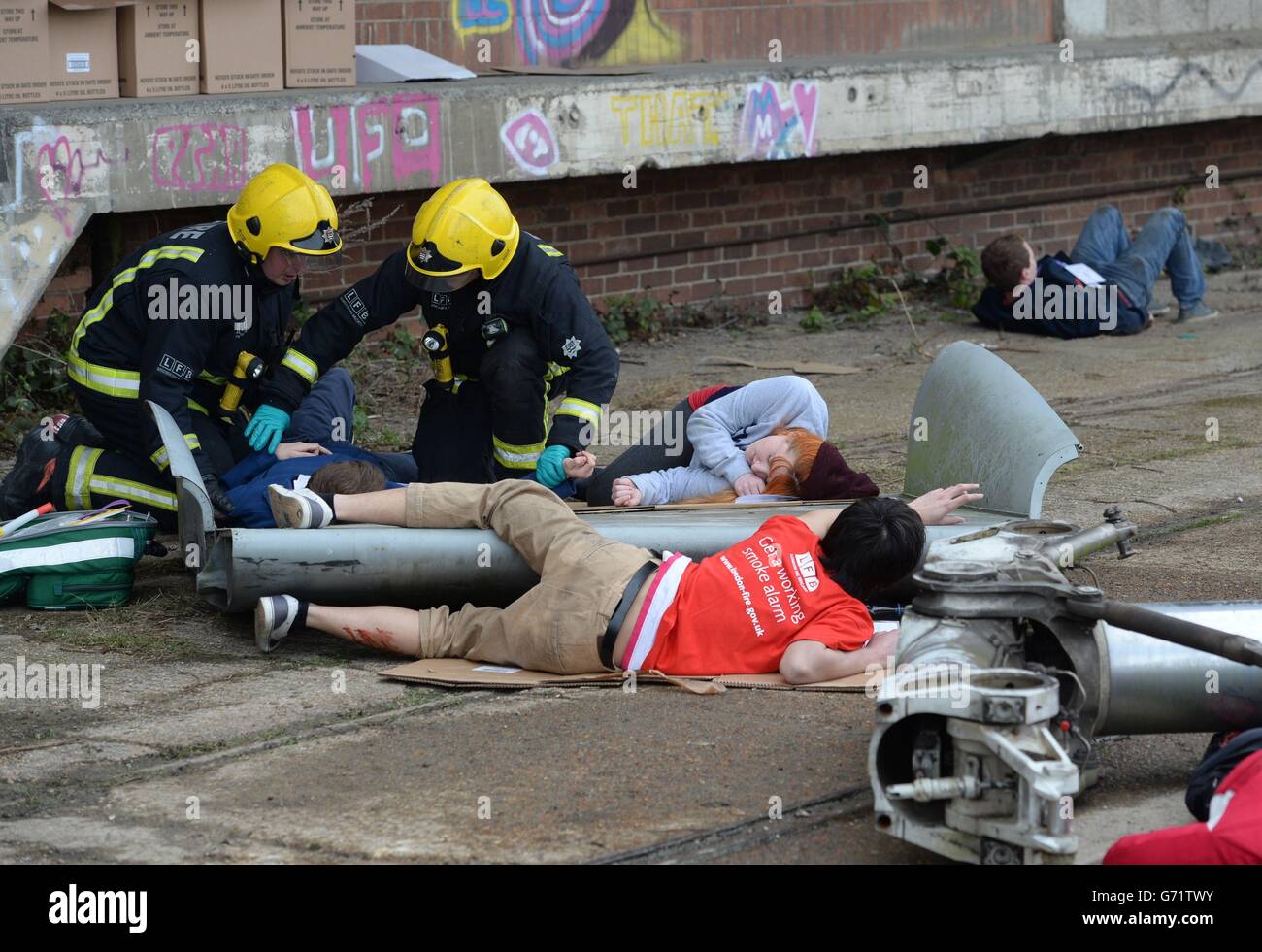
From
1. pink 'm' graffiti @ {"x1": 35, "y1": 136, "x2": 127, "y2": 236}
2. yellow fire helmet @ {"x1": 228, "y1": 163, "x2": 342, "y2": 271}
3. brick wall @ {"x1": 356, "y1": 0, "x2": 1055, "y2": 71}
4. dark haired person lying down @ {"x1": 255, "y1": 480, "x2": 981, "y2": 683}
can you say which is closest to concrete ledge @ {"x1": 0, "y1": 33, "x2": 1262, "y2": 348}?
pink 'm' graffiti @ {"x1": 35, "y1": 136, "x2": 127, "y2": 236}

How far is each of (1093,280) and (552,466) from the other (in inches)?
213

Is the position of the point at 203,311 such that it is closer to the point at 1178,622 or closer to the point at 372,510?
the point at 372,510

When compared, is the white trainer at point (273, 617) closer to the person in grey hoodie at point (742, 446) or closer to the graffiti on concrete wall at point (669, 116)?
the person in grey hoodie at point (742, 446)

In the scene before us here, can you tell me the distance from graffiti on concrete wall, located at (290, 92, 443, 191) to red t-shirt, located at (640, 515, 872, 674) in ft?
13.3

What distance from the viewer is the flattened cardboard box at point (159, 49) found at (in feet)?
23.2

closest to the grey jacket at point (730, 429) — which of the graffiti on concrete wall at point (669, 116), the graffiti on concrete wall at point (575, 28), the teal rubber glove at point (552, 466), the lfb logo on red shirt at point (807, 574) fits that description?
the teal rubber glove at point (552, 466)

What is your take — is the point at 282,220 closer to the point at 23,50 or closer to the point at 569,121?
the point at 23,50

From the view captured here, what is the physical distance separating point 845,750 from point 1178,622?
873mm

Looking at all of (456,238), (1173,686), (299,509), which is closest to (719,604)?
(1173,686)

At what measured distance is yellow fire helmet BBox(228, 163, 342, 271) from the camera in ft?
16.8

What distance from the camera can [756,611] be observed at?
4.00 m

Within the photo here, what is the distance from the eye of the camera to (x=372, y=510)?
15.0ft

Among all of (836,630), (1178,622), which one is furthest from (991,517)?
(1178,622)

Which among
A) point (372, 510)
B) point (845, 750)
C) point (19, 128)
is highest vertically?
point (19, 128)
